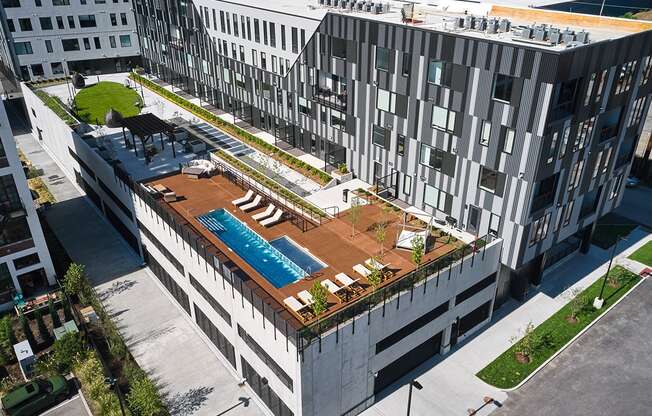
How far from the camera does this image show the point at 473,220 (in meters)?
37.3

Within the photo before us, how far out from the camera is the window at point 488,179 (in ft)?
114

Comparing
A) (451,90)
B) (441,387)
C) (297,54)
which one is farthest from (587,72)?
(297,54)

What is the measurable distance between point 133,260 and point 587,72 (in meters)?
39.3

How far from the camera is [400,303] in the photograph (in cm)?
2905

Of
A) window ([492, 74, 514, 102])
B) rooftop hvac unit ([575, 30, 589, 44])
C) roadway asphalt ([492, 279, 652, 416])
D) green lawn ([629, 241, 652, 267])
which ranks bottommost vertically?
→ roadway asphalt ([492, 279, 652, 416])

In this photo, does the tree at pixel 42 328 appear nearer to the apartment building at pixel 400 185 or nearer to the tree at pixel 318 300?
the apartment building at pixel 400 185

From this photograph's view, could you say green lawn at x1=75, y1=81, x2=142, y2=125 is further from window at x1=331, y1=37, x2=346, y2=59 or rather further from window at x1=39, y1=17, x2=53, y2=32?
window at x1=331, y1=37, x2=346, y2=59

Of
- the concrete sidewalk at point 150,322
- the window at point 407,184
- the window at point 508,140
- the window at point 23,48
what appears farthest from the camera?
the window at point 23,48

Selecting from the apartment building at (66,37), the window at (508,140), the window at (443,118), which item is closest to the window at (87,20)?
the apartment building at (66,37)

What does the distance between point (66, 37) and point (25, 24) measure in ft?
19.6

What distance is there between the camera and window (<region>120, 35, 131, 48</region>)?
85.7 m

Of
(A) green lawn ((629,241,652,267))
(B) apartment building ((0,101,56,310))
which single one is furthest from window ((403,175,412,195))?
(B) apartment building ((0,101,56,310))

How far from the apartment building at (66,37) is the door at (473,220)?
73.8 metres

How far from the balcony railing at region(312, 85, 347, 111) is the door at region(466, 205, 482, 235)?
52.3 feet
